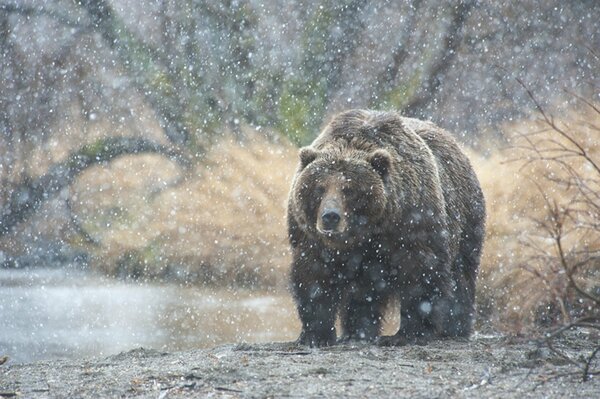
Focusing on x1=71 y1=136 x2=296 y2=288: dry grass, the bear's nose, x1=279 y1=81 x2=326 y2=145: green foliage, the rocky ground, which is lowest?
the rocky ground

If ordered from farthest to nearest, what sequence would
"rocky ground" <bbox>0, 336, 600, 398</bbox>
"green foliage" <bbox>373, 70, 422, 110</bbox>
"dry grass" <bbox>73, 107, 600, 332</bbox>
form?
1. "green foliage" <bbox>373, 70, 422, 110</bbox>
2. "dry grass" <bbox>73, 107, 600, 332</bbox>
3. "rocky ground" <bbox>0, 336, 600, 398</bbox>

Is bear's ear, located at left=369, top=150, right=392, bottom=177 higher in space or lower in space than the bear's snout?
higher

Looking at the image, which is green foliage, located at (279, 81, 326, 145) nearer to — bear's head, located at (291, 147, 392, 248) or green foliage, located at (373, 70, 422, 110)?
green foliage, located at (373, 70, 422, 110)

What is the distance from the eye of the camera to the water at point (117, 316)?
10.8m

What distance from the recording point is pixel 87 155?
635 inches

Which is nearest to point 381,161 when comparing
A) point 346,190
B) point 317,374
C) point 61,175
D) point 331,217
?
point 346,190

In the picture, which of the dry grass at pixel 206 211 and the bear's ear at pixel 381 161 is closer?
the bear's ear at pixel 381 161

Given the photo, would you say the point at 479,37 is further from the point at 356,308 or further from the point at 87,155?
the point at 356,308

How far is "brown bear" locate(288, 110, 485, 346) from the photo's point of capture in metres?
5.77

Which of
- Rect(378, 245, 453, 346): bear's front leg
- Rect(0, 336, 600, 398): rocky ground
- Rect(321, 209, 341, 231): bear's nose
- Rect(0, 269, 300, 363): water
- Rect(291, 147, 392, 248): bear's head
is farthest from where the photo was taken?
Rect(0, 269, 300, 363): water

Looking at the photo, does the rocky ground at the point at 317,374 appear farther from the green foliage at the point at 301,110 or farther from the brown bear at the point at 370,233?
the green foliage at the point at 301,110

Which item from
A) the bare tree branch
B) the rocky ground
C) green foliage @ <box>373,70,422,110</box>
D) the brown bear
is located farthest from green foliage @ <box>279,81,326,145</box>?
the rocky ground

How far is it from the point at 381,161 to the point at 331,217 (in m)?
0.66

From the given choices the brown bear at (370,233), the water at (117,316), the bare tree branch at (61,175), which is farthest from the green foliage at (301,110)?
the brown bear at (370,233)
